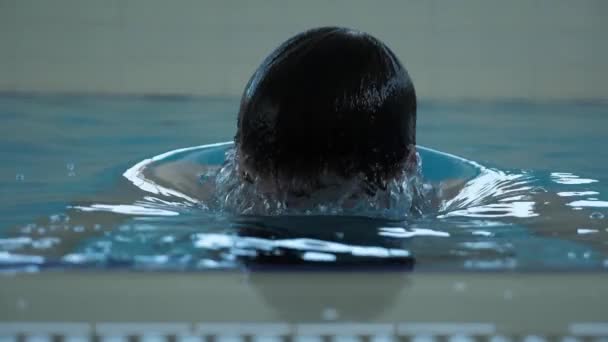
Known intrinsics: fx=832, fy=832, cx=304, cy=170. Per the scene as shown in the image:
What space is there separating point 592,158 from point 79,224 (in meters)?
3.08

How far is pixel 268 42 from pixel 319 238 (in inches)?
214

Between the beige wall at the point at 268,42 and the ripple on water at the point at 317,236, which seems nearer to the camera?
the ripple on water at the point at 317,236

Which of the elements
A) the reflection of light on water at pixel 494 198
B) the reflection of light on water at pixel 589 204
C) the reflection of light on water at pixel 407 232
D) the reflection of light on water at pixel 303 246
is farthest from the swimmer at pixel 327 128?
the reflection of light on water at pixel 589 204

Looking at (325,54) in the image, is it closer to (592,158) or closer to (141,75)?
(592,158)

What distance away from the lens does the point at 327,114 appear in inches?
Result: 67.7

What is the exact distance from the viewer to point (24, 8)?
6605 mm

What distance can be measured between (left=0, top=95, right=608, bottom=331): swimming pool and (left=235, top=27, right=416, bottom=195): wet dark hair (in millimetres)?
124

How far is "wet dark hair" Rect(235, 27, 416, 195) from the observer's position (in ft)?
5.63

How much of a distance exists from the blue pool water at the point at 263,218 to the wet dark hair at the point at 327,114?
0.12 m

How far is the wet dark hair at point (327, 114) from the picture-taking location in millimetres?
1716

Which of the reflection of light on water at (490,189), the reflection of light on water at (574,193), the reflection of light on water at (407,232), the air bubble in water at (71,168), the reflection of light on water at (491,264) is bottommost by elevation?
the air bubble in water at (71,168)

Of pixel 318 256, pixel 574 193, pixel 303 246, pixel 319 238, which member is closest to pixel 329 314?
pixel 318 256

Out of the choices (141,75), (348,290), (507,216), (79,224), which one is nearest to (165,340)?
(348,290)

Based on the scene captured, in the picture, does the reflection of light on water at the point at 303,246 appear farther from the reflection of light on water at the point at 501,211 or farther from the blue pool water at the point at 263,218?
the reflection of light on water at the point at 501,211
